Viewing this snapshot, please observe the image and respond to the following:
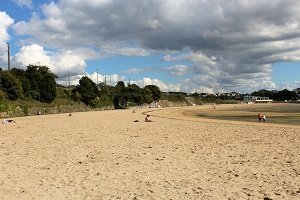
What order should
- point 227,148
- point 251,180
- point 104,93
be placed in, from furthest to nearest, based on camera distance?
point 104,93 → point 227,148 → point 251,180

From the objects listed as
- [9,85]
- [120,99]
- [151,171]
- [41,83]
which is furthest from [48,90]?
[151,171]

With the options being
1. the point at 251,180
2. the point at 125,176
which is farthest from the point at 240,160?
the point at 125,176

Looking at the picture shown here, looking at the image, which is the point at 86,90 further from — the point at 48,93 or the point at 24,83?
the point at 24,83

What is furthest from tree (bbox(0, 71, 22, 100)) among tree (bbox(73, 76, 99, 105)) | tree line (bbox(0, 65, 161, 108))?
tree (bbox(73, 76, 99, 105))

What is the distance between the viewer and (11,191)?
404 inches

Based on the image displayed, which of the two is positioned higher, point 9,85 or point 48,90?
point 9,85

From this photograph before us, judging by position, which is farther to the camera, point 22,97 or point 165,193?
point 22,97

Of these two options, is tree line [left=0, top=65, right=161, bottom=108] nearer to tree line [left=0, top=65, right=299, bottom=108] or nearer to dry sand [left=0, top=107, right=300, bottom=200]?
tree line [left=0, top=65, right=299, bottom=108]

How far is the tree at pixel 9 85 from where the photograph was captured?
71.0 m

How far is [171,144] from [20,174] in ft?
32.2

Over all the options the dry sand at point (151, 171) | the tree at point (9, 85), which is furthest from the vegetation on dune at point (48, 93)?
the dry sand at point (151, 171)

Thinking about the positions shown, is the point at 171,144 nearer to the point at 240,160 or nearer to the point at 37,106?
the point at 240,160

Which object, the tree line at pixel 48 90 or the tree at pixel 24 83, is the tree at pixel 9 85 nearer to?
the tree line at pixel 48 90

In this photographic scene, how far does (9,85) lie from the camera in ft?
235
